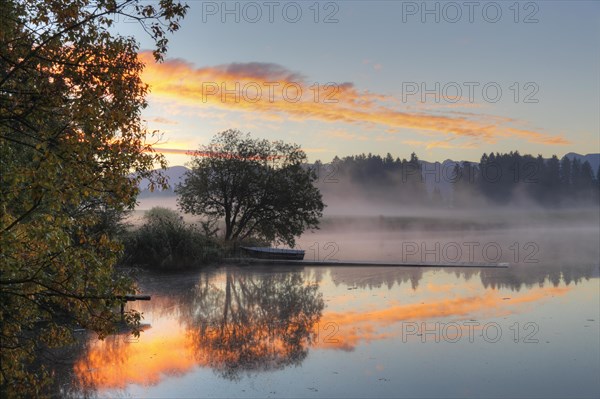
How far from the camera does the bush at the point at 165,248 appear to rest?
27.5 m

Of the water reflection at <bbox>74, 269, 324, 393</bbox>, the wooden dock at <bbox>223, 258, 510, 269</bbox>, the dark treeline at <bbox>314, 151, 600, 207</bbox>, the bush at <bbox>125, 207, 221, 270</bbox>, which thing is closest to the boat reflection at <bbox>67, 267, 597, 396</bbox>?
the water reflection at <bbox>74, 269, 324, 393</bbox>

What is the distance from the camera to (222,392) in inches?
388

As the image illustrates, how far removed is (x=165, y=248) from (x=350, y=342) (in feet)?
54.1

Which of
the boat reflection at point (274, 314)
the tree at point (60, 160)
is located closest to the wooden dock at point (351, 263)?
the boat reflection at point (274, 314)

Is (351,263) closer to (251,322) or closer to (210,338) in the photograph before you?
(251,322)

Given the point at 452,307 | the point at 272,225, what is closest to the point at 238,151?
the point at 272,225

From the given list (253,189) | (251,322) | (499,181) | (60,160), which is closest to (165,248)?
(253,189)

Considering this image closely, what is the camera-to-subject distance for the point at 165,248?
27766 mm

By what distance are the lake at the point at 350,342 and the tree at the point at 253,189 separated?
35.6 feet

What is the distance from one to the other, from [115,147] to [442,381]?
7847 mm

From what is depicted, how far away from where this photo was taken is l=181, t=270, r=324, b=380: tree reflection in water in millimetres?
11875

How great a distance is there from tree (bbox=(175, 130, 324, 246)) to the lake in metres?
10.8

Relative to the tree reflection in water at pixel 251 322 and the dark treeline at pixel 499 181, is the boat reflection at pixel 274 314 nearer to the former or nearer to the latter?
the tree reflection in water at pixel 251 322

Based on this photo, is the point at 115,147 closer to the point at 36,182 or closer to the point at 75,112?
the point at 75,112
